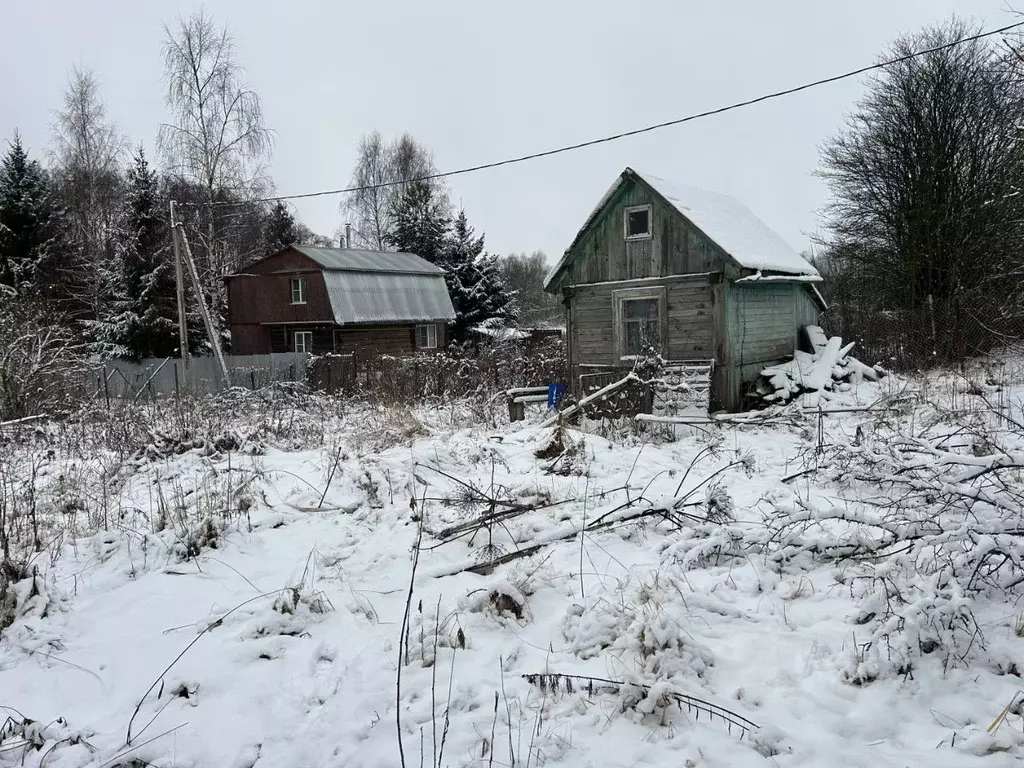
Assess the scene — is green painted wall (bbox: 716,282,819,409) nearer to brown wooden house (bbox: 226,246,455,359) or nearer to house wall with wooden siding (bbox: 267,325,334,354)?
brown wooden house (bbox: 226,246,455,359)

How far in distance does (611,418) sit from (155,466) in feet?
20.0

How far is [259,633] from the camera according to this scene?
3.54m

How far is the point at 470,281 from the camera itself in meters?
28.9

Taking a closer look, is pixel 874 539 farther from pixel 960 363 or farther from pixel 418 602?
pixel 960 363

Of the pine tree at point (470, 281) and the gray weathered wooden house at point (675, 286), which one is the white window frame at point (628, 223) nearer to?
the gray weathered wooden house at point (675, 286)

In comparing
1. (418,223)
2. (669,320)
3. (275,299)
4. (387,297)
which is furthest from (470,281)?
(669,320)

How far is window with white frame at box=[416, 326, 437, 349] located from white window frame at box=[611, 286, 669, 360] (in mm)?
15043

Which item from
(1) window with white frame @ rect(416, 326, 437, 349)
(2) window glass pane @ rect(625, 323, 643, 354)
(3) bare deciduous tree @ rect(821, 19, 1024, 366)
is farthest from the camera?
(1) window with white frame @ rect(416, 326, 437, 349)

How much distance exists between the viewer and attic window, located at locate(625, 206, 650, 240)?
12266 mm

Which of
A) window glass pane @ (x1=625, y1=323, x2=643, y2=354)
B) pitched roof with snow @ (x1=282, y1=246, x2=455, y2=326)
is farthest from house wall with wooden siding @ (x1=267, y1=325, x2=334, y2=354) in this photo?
window glass pane @ (x1=625, y1=323, x2=643, y2=354)

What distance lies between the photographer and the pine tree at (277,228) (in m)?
34.9

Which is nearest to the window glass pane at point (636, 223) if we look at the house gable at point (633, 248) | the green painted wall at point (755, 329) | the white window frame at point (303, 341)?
the house gable at point (633, 248)

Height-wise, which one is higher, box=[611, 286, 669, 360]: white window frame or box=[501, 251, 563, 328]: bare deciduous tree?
box=[501, 251, 563, 328]: bare deciduous tree

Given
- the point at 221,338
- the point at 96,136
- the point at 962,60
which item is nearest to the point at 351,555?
the point at 962,60
